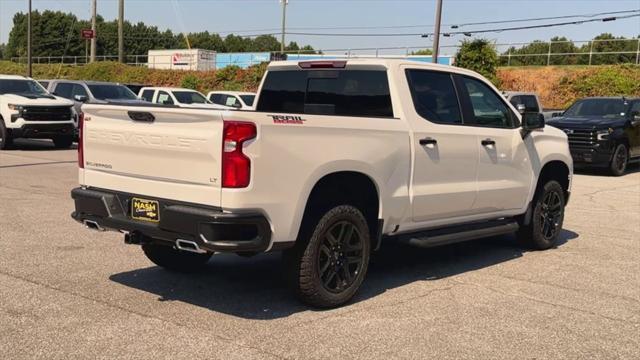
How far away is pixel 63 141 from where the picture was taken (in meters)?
18.8

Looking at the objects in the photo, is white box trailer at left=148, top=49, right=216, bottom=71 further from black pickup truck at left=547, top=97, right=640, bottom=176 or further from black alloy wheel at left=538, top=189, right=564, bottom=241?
black alloy wheel at left=538, top=189, right=564, bottom=241

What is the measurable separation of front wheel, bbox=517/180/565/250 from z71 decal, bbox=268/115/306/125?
381cm

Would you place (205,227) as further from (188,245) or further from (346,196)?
(346,196)

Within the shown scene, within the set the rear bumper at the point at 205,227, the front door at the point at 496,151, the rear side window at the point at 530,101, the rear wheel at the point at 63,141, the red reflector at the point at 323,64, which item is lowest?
the rear wheel at the point at 63,141

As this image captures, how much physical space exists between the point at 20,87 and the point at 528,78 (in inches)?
1231

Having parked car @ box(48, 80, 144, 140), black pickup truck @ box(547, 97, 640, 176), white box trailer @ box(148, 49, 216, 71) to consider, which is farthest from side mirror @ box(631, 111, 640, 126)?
white box trailer @ box(148, 49, 216, 71)

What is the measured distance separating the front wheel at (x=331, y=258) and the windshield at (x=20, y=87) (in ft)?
49.9

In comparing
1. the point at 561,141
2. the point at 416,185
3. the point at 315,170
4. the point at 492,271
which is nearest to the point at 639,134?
the point at 561,141

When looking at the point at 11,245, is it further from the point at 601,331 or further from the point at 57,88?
the point at 57,88

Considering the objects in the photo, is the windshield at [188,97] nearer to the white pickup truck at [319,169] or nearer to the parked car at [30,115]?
the parked car at [30,115]

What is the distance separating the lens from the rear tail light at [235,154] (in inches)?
174

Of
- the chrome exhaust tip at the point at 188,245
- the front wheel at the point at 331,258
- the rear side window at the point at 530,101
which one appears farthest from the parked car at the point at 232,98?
the chrome exhaust tip at the point at 188,245

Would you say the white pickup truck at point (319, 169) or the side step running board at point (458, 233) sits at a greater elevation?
the white pickup truck at point (319, 169)

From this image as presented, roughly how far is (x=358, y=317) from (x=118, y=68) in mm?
53997
